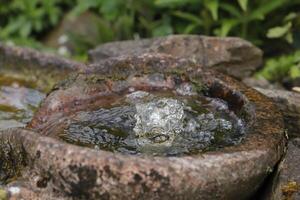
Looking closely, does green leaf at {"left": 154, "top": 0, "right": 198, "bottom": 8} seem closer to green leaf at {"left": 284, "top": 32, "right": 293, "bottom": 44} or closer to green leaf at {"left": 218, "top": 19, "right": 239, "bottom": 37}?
green leaf at {"left": 218, "top": 19, "right": 239, "bottom": 37}

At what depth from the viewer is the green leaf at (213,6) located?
5.60 metres

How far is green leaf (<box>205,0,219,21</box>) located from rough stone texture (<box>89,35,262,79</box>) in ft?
1.92

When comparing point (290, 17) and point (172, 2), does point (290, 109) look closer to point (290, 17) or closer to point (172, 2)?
point (290, 17)

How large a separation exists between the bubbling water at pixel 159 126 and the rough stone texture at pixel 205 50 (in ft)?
3.27

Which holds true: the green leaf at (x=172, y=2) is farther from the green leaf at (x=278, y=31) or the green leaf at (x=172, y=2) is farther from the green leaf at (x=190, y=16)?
the green leaf at (x=278, y=31)

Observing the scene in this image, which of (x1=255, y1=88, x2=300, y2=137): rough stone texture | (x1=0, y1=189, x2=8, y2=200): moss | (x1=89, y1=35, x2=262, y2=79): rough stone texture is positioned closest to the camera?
(x1=0, y1=189, x2=8, y2=200): moss

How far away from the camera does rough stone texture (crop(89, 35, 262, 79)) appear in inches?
193

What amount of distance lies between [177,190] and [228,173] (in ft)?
0.94

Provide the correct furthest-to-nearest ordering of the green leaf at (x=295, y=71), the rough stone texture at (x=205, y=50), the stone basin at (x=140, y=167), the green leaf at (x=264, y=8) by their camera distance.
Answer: the green leaf at (x=264, y=8) < the rough stone texture at (x=205, y=50) < the green leaf at (x=295, y=71) < the stone basin at (x=140, y=167)

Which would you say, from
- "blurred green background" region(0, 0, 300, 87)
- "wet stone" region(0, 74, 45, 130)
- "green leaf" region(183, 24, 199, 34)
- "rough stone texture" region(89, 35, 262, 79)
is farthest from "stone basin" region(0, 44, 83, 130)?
"green leaf" region(183, 24, 199, 34)

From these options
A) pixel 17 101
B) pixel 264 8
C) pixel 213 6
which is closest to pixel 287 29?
pixel 264 8

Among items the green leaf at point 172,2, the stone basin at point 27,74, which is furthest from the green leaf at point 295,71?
the stone basin at point 27,74

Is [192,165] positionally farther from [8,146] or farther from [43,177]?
[8,146]

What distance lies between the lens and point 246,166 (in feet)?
9.61
